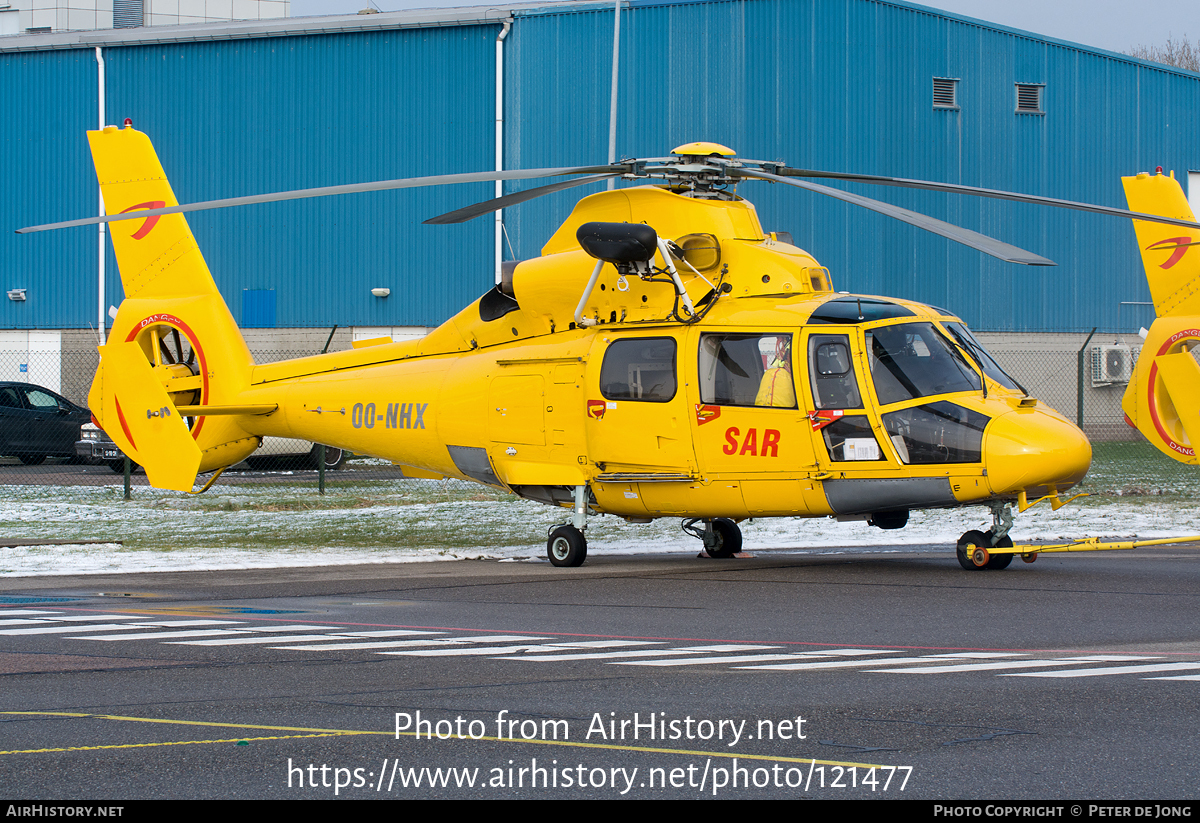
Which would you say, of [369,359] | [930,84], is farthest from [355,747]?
[930,84]

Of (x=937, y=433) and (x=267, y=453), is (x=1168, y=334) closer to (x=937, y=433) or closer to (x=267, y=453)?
(x=937, y=433)

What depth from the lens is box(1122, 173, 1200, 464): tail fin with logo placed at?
50.6ft

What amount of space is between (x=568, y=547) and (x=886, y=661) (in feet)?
18.4

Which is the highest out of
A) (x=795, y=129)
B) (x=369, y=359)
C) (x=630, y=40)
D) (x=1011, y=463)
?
(x=630, y=40)

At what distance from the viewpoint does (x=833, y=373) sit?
1150cm

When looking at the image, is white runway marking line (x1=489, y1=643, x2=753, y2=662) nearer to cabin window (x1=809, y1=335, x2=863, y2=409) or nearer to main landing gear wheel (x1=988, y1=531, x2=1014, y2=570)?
cabin window (x1=809, y1=335, x2=863, y2=409)

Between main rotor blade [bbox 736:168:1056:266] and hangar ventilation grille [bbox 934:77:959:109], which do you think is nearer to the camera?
main rotor blade [bbox 736:168:1056:266]

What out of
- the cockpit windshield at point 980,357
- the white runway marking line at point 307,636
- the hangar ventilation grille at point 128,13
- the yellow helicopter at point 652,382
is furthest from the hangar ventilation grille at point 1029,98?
the hangar ventilation grille at point 128,13

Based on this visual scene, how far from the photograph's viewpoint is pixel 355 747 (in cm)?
559

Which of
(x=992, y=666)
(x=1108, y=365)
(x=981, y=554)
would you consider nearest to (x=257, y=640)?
(x=992, y=666)

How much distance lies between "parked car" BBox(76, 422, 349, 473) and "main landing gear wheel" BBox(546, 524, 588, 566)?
40.8ft

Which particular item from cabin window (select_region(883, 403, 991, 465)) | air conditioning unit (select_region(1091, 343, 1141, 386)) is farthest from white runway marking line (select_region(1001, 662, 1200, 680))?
air conditioning unit (select_region(1091, 343, 1141, 386))

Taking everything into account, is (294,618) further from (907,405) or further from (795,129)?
(795,129)

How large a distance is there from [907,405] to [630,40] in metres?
22.9
